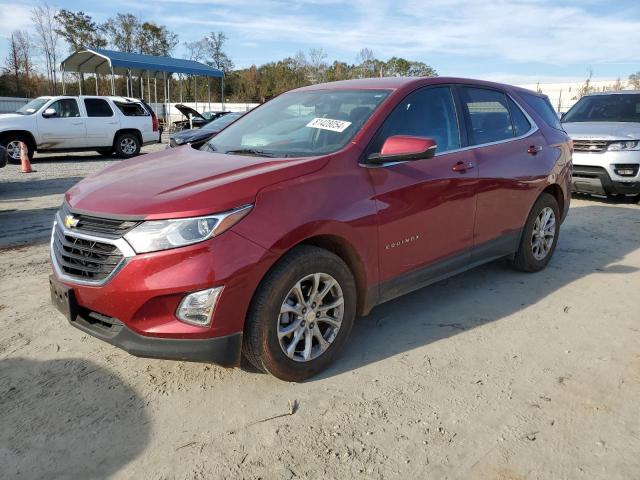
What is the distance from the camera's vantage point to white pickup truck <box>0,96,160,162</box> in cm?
1341

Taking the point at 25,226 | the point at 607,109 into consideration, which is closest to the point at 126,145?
the point at 25,226

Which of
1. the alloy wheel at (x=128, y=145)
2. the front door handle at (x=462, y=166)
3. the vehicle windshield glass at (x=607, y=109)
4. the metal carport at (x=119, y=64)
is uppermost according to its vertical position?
the metal carport at (x=119, y=64)

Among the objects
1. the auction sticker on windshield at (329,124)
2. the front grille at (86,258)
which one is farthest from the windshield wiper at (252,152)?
the front grille at (86,258)

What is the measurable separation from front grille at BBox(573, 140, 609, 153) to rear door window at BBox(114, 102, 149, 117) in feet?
39.5

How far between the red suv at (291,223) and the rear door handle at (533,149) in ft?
0.91

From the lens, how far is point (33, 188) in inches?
382

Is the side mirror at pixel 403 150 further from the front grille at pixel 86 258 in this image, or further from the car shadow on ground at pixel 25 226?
the car shadow on ground at pixel 25 226

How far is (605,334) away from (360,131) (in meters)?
2.30

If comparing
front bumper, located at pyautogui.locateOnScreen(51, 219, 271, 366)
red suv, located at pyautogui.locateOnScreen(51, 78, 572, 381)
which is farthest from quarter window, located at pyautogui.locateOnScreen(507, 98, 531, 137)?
front bumper, located at pyautogui.locateOnScreen(51, 219, 271, 366)

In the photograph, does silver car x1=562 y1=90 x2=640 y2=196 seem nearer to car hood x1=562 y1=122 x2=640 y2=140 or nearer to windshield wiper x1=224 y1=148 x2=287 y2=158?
car hood x1=562 y1=122 x2=640 y2=140

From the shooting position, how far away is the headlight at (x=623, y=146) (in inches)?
328

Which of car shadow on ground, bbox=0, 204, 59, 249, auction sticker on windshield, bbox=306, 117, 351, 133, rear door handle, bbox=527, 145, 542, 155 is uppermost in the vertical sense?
auction sticker on windshield, bbox=306, 117, 351, 133

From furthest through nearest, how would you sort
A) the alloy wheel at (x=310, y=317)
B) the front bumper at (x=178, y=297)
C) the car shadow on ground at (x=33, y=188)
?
the car shadow on ground at (x=33, y=188)
the alloy wheel at (x=310, y=317)
the front bumper at (x=178, y=297)

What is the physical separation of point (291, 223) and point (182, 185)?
25.1 inches
